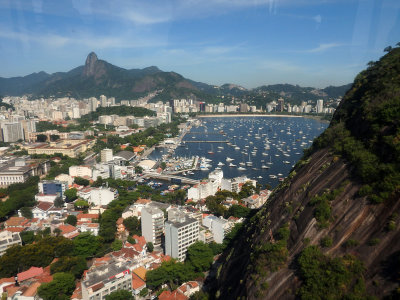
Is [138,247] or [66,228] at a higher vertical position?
[138,247]

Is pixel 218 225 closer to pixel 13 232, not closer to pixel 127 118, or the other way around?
pixel 13 232

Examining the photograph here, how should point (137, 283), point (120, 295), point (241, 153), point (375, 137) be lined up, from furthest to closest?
point (241, 153) → point (137, 283) → point (120, 295) → point (375, 137)

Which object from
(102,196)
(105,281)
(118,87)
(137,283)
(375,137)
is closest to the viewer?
(375,137)

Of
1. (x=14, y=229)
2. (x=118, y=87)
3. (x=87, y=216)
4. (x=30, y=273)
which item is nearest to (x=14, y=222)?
(x=14, y=229)

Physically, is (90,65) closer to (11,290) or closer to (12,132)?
(12,132)

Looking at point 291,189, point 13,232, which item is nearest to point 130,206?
point 13,232

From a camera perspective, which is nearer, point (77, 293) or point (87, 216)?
point (77, 293)

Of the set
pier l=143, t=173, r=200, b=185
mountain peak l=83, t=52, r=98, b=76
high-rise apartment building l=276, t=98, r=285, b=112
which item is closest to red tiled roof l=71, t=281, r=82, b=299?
pier l=143, t=173, r=200, b=185
